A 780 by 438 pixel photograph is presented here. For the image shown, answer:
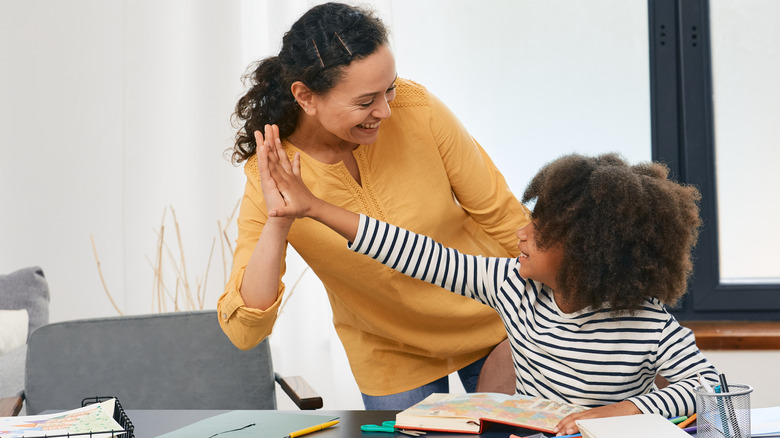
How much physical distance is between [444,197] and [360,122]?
292 mm

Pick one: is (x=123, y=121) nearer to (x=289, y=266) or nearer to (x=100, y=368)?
(x=289, y=266)

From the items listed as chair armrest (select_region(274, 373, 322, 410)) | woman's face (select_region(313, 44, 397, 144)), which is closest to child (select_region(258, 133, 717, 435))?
woman's face (select_region(313, 44, 397, 144))

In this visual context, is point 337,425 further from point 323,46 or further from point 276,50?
→ point 276,50

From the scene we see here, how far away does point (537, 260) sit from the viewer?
1.28 meters

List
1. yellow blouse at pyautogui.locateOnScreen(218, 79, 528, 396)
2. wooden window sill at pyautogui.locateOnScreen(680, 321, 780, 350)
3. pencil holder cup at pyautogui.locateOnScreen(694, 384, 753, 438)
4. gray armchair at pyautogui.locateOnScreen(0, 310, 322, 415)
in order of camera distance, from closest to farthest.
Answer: pencil holder cup at pyautogui.locateOnScreen(694, 384, 753, 438) → yellow blouse at pyautogui.locateOnScreen(218, 79, 528, 396) → gray armchair at pyautogui.locateOnScreen(0, 310, 322, 415) → wooden window sill at pyautogui.locateOnScreen(680, 321, 780, 350)

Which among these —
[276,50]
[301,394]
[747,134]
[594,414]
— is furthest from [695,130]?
[594,414]

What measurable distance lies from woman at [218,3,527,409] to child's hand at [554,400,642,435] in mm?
501

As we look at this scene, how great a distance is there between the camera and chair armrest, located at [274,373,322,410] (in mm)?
1658

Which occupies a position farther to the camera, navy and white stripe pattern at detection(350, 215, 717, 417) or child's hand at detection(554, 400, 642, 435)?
navy and white stripe pattern at detection(350, 215, 717, 417)

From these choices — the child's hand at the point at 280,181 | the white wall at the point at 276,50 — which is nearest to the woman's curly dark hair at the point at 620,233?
the child's hand at the point at 280,181

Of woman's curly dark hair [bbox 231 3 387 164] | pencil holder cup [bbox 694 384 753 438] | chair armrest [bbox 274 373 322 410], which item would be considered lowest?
chair armrest [bbox 274 373 322 410]

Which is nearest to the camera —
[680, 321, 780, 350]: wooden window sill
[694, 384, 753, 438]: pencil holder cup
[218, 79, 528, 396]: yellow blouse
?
[694, 384, 753, 438]: pencil holder cup

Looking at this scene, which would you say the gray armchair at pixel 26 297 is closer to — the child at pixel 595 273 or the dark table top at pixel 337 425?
the dark table top at pixel 337 425

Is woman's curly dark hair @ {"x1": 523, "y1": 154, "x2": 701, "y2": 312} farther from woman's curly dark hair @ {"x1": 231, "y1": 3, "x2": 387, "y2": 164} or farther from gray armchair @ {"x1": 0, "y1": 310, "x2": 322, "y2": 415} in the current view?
gray armchair @ {"x1": 0, "y1": 310, "x2": 322, "y2": 415}
